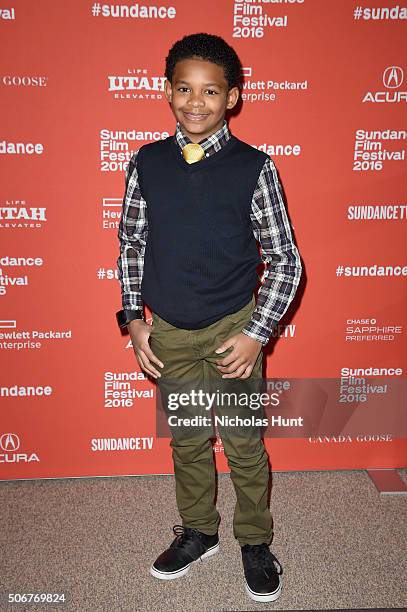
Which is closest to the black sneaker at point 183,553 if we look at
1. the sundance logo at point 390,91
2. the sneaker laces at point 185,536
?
the sneaker laces at point 185,536

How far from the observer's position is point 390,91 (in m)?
2.24

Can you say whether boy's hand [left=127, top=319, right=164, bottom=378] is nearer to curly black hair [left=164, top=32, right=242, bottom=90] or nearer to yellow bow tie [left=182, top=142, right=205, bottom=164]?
yellow bow tie [left=182, top=142, right=205, bottom=164]

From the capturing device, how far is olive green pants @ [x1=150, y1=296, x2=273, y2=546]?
1.88 m

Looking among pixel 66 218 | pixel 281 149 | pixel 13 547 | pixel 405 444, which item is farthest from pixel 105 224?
pixel 405 444

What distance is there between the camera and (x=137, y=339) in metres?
1.90

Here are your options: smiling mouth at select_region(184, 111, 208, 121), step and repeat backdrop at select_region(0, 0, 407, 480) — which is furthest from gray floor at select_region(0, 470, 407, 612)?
smiling mouth at select_region(184, 111, 208, 121)

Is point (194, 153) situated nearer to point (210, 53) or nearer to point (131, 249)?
point (210, 53)

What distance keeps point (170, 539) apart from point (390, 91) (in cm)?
200

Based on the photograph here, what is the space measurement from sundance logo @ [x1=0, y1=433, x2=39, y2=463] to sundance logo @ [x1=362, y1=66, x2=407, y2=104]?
2130 millimetres

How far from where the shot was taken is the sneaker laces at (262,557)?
6.50ft

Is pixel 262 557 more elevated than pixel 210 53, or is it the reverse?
pixel 210 53

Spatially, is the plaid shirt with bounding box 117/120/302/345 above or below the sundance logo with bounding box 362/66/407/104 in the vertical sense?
below

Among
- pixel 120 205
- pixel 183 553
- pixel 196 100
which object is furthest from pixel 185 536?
pixel 196 100

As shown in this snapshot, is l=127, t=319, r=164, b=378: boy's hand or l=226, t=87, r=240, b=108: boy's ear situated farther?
l=127, t=319, r=164, b=378: boy's hand
